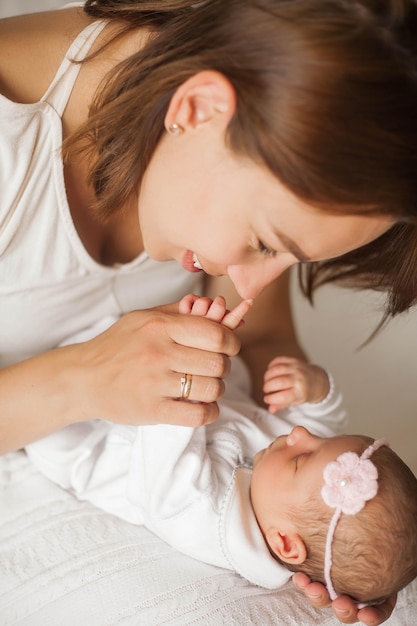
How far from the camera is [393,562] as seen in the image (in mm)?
1062

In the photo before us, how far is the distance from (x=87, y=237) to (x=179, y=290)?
35 cm

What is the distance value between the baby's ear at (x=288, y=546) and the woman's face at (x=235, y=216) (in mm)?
422

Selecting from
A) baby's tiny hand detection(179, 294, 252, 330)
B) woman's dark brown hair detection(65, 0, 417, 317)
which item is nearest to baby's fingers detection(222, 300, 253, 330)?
baby's tiny hand detection(179, 294, 252, 330)

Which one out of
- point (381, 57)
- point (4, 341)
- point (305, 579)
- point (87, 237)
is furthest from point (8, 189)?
point (305, 579)

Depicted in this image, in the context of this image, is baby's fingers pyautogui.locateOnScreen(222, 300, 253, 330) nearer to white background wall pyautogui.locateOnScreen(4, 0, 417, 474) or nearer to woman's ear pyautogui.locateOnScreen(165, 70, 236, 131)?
woman's ear pyautogui.locateOnScreen(165, 70, 236, 131)

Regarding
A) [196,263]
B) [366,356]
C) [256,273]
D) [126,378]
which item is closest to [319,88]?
[256,273]

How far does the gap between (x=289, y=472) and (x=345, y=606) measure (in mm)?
232

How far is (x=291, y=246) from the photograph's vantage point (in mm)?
972

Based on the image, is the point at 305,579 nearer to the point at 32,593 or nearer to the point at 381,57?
the point at 32,593

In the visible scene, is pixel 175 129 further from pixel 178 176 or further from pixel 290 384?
pixel 290 384

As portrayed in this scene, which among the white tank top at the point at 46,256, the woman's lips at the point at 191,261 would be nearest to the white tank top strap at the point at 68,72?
the white tank top at the point at 46,256

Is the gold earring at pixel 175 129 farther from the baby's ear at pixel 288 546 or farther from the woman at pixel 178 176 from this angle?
the baby's ear at pixel 288 546

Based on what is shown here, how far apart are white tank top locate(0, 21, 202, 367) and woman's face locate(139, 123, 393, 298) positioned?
0.21 meters

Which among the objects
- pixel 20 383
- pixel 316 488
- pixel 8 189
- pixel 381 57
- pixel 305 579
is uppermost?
pixel 381 57
